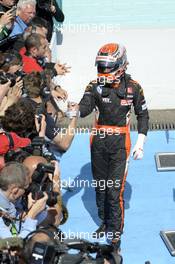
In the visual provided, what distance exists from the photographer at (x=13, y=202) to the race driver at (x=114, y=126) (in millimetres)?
1845

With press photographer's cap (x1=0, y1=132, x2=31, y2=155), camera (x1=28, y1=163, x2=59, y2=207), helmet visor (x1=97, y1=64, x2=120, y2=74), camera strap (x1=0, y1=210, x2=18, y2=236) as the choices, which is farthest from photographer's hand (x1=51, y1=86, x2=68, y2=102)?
camera strap (x1=0, y1=210, x2=18, y2=236)

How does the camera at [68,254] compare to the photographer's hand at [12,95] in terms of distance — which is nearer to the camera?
the camera at [68,254]

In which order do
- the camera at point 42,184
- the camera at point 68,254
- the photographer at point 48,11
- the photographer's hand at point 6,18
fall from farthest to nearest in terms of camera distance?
the photographer at point 48,11, the photographer's hand at point 6,18, the camera at point 42,184, the camera at point 68,254

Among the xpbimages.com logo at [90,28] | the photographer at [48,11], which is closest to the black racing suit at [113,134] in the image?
the photographer at [48,11]

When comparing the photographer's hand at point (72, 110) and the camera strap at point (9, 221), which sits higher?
the camera strap at point (9, 221)

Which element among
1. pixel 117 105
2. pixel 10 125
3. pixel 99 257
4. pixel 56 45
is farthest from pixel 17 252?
pixel 56 45

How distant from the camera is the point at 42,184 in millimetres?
5191

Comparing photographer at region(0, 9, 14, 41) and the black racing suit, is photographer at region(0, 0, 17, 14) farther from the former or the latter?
the black racing suit

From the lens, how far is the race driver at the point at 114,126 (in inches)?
263

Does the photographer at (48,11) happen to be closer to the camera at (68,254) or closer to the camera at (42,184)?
the camera at (42,184)

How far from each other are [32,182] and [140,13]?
22.0ft

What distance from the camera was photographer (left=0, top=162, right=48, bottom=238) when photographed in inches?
188

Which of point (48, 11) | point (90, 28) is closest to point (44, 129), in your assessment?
point (48, 11)

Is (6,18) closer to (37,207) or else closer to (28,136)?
(28,136)
